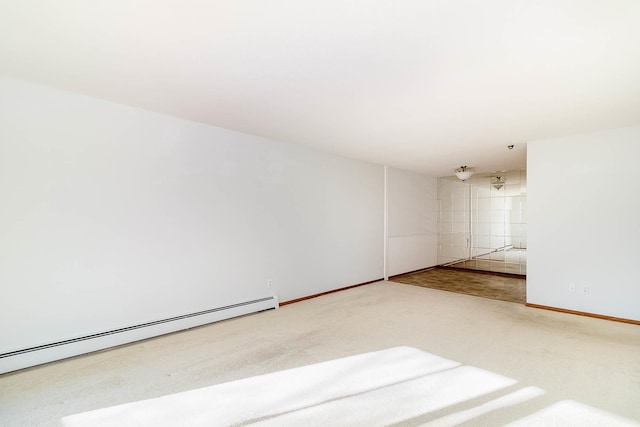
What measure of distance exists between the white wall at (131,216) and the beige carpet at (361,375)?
457mm

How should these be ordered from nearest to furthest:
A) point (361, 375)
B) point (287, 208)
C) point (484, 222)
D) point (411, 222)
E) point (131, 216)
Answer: point (361, 375)
point (131, 216)
point (287, 208)
point (411, 222)
point (484, 222)

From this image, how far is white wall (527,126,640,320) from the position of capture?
362 centimetres

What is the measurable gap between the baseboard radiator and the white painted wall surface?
3.64 m

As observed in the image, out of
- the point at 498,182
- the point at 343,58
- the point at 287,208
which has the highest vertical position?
the point at 343,58

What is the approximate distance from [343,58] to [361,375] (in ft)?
7.95

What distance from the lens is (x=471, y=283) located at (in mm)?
5914

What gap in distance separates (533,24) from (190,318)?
3953 mm

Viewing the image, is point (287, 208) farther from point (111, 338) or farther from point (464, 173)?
point (464, 173)

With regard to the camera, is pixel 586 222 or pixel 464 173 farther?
pixel 464 173

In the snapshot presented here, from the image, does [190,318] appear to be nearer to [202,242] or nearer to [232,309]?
[232,309]

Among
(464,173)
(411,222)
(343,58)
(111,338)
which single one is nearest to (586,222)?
(464,173)

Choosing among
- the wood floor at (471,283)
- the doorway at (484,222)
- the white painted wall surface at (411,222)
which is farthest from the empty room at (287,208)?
the doorway at (484,222)

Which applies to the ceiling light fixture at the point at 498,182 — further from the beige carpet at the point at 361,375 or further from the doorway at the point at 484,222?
the beige carpet at the point at 361,375

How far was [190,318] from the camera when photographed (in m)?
3.42
